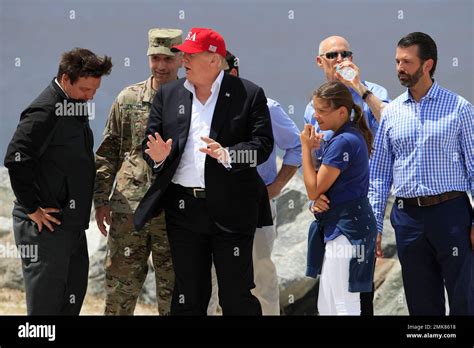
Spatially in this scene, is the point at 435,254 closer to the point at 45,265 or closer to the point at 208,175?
the point at 208,175

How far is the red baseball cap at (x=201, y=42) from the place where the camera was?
4988 mm

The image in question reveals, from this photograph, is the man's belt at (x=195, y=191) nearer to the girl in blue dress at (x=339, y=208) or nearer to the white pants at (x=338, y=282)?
the girl in blue dress at (x=339, y=208)

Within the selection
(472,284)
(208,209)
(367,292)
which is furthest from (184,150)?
(472,284)

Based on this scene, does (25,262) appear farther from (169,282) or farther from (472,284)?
(472,284)

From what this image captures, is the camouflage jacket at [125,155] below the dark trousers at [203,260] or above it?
above

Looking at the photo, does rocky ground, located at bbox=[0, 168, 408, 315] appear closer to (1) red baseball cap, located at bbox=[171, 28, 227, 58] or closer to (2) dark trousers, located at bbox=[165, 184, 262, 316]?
(2) dark trousers, located at bbox=[165, 184, 262, 316]

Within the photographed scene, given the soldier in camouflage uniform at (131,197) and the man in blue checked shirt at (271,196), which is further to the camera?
the man in blue checked shirt at (271,196)

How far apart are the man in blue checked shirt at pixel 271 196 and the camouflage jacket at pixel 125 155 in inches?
23.6

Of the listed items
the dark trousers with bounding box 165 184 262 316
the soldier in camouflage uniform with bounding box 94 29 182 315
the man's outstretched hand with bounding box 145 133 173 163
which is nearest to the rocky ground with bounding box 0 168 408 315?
the soldier in camouflage uniform with bounding box 94 29 182 315

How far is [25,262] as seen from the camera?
5.05 meters

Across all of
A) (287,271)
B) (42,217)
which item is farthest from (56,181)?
(287,271)

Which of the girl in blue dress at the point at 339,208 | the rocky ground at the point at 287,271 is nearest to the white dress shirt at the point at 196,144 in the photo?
the girl in blue dress at the point at 339,208

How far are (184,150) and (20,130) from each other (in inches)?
32.9

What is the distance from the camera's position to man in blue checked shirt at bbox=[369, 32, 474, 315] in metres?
5.10
